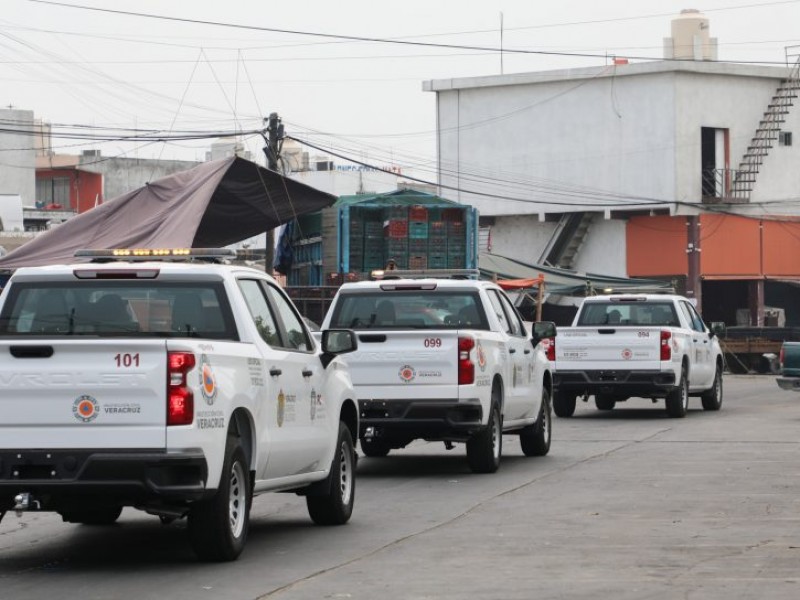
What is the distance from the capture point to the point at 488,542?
38.0 ft

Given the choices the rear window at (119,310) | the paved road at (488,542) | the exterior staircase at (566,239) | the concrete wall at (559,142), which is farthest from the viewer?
the exterior staircase at (566,239)

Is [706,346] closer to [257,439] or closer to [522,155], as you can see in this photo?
[257,439]

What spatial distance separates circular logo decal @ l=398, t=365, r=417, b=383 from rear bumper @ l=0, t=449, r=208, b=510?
697 cm

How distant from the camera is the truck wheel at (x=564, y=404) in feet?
92.1

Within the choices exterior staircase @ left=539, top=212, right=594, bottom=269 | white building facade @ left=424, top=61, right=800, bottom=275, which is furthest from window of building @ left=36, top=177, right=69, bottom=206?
exterior staircase @ left=539, top=212, right=594, bottom=269

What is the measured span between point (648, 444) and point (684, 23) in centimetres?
4963

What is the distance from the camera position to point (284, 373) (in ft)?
37.7

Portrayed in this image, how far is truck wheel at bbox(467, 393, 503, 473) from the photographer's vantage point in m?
17.1

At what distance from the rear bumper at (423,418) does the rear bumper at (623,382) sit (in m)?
9.91

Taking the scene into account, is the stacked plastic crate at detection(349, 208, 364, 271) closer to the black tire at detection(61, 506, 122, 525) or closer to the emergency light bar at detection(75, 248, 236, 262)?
the black tire at detection(61, 506, 122, 525)

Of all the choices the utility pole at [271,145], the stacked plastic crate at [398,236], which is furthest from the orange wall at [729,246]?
the utility pole at [271,145]

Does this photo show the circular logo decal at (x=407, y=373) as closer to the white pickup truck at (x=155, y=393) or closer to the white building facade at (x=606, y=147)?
the white pickup truck at (x=155, y=393)

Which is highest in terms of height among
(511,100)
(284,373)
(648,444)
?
(511,100)

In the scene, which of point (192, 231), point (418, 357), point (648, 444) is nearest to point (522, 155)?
point (192, 231)
